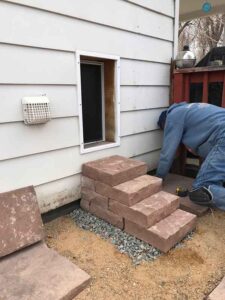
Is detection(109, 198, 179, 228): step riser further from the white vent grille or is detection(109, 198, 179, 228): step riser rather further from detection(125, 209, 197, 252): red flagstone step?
the white vent grille

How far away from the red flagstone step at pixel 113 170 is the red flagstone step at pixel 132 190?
0.16 ft

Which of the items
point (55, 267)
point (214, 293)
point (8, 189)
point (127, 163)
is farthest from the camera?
point (127, 163)

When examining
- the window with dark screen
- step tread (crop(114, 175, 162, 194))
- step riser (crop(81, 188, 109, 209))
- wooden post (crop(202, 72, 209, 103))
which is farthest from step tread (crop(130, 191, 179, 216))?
wooden post (crop(202, 72, 209, 103))

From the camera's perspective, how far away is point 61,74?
7.65ft

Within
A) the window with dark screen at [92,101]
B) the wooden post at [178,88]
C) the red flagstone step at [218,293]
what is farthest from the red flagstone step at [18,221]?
the wooden post at [178,88]

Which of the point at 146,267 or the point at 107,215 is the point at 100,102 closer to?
the point at 107,215

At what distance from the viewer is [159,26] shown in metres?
3.31

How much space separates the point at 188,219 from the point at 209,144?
0.89 m

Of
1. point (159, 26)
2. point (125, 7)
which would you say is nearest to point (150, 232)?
point (125, 7)

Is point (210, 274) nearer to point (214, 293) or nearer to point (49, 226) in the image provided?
point (214, 293)

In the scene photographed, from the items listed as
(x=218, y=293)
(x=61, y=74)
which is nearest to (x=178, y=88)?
(x=61, y=74)

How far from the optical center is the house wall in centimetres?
203

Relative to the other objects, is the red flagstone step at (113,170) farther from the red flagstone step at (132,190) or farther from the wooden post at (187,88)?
the wooden post at (187,88)

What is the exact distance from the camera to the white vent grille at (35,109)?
6.83 feet
